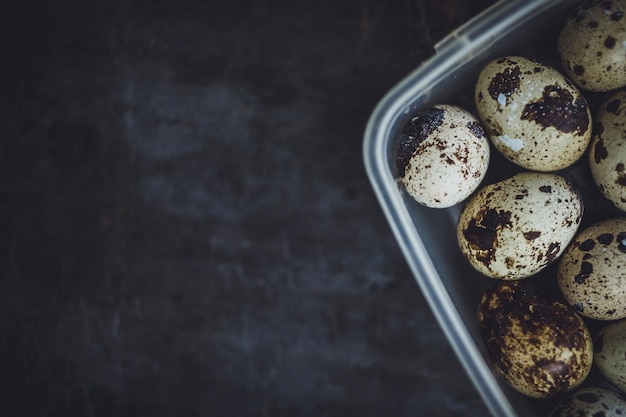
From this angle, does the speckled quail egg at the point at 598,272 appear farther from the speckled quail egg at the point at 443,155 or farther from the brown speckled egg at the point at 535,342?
the speckled quail egg at the point at 443,155

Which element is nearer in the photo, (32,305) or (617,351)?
(617,351)

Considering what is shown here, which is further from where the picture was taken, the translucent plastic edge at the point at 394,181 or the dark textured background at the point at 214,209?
the dark textured background at the point at 214,209

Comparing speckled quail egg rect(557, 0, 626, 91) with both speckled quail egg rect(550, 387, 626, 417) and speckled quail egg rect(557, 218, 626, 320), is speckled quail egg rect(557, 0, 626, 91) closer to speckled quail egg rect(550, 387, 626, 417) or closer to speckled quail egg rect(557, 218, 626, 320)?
speckled quail egg rect(557, 218, 626, 320)

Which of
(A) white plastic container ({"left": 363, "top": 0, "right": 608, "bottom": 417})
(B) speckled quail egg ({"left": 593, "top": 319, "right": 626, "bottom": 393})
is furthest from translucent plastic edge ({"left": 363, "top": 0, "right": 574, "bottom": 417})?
(B) speckled quail egg ({"left": 593, "top": 319, "right": 626, "bottom": 393})

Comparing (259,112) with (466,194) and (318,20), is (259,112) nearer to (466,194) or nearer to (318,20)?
(318,20)

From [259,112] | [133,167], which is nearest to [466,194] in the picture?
[259,112]

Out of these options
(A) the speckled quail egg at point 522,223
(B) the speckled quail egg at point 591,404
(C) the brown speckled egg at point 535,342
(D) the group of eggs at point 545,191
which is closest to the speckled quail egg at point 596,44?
(D) the group of eggs at point 545,191
